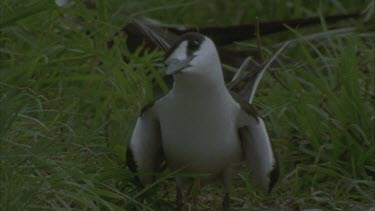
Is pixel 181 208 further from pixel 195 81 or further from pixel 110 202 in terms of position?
pixel 195 81

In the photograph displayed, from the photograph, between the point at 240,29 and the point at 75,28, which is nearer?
the point at 75,28

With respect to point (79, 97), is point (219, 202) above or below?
below

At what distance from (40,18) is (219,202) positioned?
1304 millimetres

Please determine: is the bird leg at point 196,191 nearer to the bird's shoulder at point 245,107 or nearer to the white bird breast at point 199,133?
the white bird breast at point 199,133

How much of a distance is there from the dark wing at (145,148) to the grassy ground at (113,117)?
0.07 m

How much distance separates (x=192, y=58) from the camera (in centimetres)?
481

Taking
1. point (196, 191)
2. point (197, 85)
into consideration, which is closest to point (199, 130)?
point (197, 85)

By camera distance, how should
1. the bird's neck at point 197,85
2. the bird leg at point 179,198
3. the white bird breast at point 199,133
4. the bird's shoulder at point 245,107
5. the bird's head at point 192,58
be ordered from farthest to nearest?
the bird leg at point 179,198 → the bird's shoulder at point 245,107 → the white bird breast at point 199,133 → the bird's neck at point 197,85 → the bird's head at point 192,58

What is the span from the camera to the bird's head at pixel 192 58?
4770mm

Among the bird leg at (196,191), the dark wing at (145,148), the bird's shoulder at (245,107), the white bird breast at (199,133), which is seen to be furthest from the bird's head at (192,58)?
the bird leg at (196,191)

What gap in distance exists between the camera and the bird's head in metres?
4.77

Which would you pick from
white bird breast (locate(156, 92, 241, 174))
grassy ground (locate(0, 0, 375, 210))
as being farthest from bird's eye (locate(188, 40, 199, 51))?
grassy ground (locate(0, 0, 375, 210))

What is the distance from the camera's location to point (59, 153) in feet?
16.8

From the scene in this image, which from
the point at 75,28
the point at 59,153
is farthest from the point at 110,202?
the point at 75,28
